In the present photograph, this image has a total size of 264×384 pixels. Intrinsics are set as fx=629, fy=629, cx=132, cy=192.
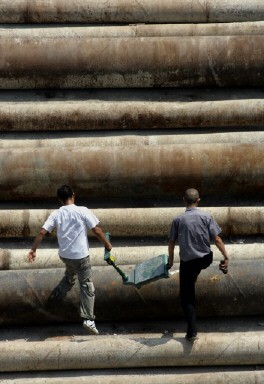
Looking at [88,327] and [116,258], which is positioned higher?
[116,258]

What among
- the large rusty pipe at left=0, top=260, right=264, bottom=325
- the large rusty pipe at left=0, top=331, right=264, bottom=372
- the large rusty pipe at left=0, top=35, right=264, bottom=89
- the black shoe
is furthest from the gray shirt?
the large rusty pipe at left=0, top=35, right=264, bottom=89

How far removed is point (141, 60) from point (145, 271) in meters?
3.16

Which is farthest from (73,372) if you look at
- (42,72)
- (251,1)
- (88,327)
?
(251,1)

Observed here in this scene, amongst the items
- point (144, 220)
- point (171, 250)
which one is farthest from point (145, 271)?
point (144, 220)

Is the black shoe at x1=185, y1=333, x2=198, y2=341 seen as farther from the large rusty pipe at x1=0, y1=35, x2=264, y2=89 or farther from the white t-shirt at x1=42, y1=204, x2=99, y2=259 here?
the large rusty pipe at x1=0, y1=35, x2=264, y2=89

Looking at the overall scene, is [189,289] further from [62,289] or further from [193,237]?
[62,289]

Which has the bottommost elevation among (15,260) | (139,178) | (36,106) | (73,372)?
(73,372)

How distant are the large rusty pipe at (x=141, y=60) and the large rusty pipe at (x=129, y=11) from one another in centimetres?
100

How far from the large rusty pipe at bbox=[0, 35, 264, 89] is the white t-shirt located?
2834 millimetres

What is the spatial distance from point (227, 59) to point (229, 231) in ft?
7.79

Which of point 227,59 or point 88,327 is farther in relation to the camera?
point 227,59

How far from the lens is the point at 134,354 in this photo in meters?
6.09

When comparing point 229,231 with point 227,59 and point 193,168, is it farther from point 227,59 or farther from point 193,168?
point 227,59

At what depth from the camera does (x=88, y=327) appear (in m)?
6.24
